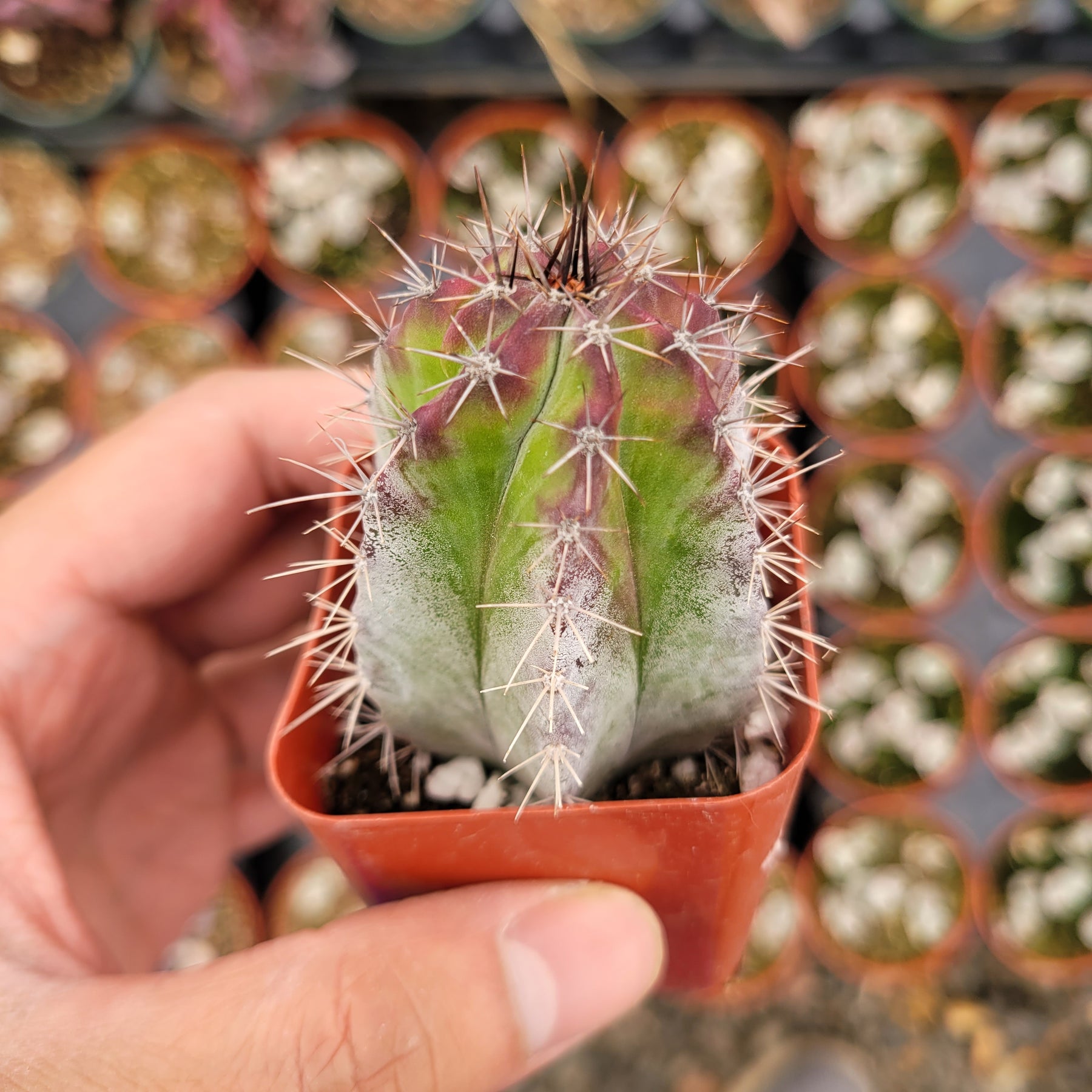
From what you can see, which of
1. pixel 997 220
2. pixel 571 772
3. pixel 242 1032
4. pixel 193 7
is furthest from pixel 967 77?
pixel 242 1032

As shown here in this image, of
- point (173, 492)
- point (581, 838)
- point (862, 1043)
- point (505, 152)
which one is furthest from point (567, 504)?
point (862, 1043)

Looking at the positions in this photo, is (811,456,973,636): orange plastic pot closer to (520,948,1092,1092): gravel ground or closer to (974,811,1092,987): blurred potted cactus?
(974,811,1092,987): blurred potted cactus

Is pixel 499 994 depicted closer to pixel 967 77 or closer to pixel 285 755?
pixel 285 755

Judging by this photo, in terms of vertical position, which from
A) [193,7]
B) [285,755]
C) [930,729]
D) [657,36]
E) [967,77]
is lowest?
[930,729]

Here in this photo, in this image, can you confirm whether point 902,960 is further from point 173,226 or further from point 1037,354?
point 173,226

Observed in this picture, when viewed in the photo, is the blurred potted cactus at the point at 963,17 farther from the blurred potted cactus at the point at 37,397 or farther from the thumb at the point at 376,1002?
the blurred potted cactus at the point at 37,397

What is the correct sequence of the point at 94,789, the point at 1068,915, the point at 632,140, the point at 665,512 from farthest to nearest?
the point at 632,140
the point at 1068,915
the point at 94,789
the point at 665,512
